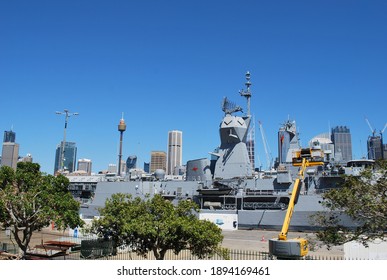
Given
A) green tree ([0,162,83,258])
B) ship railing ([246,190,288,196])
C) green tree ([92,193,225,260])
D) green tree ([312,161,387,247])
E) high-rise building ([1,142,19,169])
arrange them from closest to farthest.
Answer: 1. green tree ([312,161,387,247])
2. green tree ([92,193,225,260])
3. green tree ([0,162,83,258])
4. ship railing ([246,190,288,196])
5. high-rise building ([1,142,19,169])

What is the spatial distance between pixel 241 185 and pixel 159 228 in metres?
33.1

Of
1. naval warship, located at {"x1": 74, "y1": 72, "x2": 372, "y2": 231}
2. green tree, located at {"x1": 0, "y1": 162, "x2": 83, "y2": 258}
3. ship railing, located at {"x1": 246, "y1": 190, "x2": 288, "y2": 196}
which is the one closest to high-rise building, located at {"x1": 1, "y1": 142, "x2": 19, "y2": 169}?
naval warship, located at {"x1": 74, "y1": 72, "x2": 372, "y2": 231}

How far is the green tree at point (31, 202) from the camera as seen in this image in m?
18.6

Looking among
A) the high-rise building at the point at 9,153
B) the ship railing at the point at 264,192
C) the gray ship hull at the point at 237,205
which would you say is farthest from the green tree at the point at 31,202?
the high-rise building at the point at 9,153

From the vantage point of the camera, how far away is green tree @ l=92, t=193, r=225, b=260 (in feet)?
50.1

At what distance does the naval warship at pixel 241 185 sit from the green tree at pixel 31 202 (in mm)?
23029

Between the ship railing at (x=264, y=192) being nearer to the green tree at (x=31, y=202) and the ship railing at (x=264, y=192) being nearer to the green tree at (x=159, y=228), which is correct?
the green tree at (x=31, y=202)

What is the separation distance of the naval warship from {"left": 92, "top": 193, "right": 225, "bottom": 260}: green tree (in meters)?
21.7

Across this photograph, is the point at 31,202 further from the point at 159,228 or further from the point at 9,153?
the point at 9,153

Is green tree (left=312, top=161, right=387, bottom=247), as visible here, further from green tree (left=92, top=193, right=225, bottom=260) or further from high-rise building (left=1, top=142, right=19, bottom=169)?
high-rise building (left=1, top=142, right=19, bottom=169)

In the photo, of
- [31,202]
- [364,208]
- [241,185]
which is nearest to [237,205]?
[241,185]

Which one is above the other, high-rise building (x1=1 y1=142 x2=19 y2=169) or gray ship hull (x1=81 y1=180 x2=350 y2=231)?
high-rise building (x1=1 y1=142 x2=19 y2=169)

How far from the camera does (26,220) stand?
18625 mm

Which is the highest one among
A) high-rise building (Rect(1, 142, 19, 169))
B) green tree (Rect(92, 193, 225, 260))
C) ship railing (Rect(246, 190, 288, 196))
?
high-rise building (Rect(1, 142, 19, 169))
